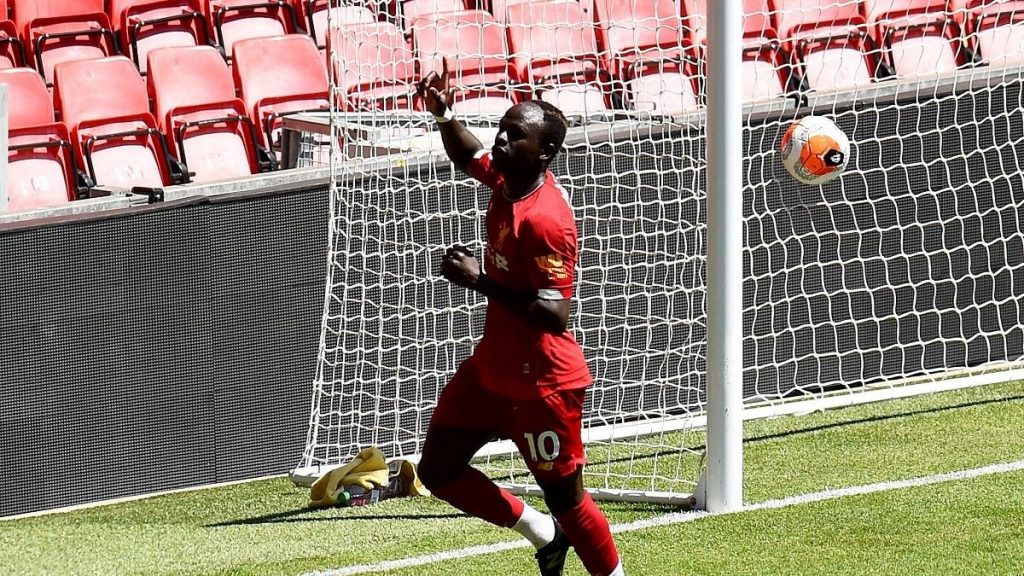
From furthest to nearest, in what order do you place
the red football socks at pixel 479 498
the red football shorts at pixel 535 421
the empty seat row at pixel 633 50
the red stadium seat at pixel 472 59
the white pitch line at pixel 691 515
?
the red stadium seat at pixel 472 59 < the empty seat row at pixel 633 50 < the white pitch line at pixel 691 515 < the red football socks at pixel 479 498 < the red football shorts at pixel 535 421

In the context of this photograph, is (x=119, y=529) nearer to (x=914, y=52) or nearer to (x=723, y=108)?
(x=723, y=108)

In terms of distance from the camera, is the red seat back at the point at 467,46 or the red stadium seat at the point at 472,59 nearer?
the red stadium seat at the point at 472,59

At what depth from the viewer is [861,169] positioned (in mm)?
8148

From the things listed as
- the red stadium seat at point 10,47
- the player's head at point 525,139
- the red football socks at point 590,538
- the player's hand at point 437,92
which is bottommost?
the red football socks at point 590,538

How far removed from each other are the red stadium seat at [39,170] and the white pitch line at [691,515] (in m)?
3.98

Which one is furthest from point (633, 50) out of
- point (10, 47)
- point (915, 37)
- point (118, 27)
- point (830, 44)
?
point (10, 47)

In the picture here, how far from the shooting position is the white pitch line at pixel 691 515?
5480 millimetres

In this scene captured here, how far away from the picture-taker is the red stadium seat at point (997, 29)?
8.91 m

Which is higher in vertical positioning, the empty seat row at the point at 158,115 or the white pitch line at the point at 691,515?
the empty seat row at the point at 158,115

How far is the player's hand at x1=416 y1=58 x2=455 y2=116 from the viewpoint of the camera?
505cm

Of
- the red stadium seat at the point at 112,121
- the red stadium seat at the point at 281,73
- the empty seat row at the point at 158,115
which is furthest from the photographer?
the red stadium seat at the point at 281,73

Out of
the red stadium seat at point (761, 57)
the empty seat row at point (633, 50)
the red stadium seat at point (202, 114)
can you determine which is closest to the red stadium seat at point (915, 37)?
the empty seat row at point (633, 50)

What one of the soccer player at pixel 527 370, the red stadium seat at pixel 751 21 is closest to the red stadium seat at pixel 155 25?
the red stadium seat at pixel 751 21

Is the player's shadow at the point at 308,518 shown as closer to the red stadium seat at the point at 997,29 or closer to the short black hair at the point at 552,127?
the short black hair at the point at 552,127
